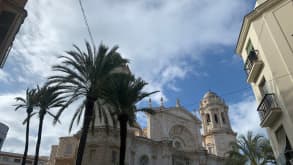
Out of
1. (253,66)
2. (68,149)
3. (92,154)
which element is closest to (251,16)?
(253,66)

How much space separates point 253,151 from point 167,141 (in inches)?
572

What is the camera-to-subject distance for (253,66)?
1541 centimetres

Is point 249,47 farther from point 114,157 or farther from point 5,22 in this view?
point 114,157

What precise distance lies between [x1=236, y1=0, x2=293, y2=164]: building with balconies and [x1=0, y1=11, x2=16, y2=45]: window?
13.3 meters

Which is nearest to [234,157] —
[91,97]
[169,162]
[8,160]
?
[169,162]

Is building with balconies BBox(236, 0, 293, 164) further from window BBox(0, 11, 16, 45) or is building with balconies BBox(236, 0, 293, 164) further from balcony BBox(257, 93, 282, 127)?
window BBox(0, 11, 16, 45)

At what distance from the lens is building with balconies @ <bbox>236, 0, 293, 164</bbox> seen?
1312 centimetres

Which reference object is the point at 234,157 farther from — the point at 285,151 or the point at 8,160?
the point at 8,160

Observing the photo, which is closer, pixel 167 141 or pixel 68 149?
pixel 167 141

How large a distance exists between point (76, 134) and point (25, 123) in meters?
8.72

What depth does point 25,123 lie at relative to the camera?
25.6 metres

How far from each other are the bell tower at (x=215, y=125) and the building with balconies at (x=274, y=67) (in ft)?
112

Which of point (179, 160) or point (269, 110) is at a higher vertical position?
point (179, 160)

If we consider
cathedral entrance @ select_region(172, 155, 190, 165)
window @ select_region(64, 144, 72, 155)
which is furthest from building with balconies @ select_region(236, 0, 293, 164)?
window @ select_region(64, 144, 72, 155)
